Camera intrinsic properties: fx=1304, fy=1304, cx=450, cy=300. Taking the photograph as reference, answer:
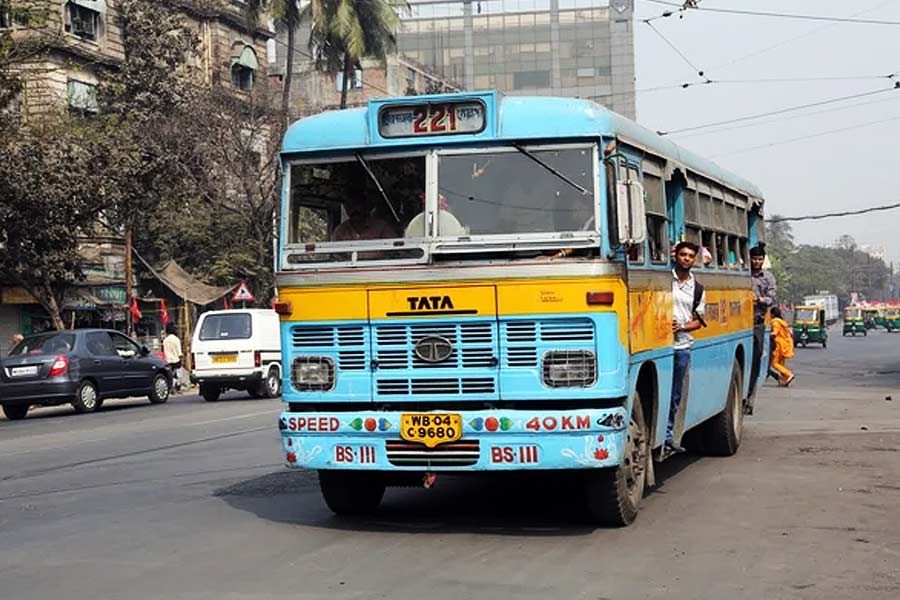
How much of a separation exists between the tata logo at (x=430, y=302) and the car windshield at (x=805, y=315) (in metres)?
57.3

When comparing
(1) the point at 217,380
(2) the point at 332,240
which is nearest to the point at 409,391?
(2) the point at 332,240

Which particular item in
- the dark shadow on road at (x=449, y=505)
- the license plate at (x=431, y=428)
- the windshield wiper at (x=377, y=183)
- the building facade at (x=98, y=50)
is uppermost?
the building facade at (x=98, y=50)

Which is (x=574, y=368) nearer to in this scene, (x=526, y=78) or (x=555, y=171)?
A: (x=555, y=171)

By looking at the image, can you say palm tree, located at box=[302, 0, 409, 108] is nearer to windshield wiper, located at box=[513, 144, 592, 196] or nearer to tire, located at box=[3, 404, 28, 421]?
tire, located at box=[3, 404, 28, 421]

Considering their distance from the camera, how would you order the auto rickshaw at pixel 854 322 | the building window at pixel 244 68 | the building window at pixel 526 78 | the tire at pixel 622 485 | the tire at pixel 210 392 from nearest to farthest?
the tire at pixel 622 485 < the tire at pixel 210 392 < the building window at pixel 244 68 < the auto rickshaw at pixel 854 322 < the building window at pixel 526 78

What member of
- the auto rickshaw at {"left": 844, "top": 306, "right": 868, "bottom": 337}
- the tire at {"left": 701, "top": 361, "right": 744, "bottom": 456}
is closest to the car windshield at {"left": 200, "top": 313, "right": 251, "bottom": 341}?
the tire at {"left": 701, "top": 361, "right": 744, "bottom": 456}

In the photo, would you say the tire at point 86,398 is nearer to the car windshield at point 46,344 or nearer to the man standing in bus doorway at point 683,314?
the car windshield at point 46,344

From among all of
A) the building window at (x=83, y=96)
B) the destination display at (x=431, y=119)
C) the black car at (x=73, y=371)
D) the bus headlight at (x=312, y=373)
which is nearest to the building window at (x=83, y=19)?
the building window at (x=83, y=96)

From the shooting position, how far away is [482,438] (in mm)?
8172

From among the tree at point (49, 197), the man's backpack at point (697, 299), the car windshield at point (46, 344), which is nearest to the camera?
the man's backpack at point (697, 299)

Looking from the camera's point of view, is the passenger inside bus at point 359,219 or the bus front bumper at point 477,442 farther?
the passenger inside bus at point 359,219

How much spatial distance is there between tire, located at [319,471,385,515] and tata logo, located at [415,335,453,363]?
119 centimetres

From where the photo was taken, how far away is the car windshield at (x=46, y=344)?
25219 millimetres

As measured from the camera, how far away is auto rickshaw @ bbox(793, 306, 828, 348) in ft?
204
